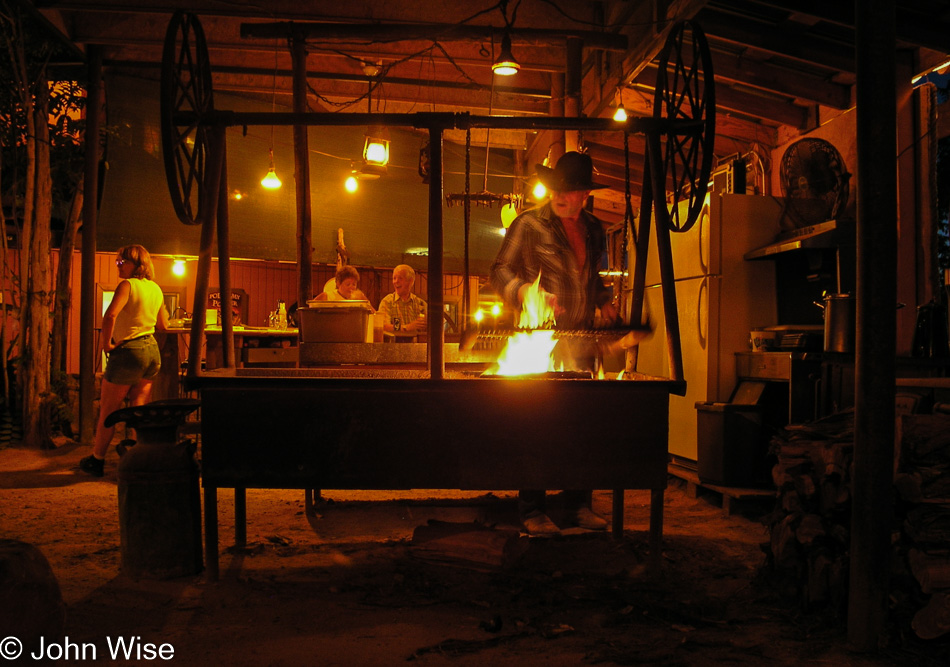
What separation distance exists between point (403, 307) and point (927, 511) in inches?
272

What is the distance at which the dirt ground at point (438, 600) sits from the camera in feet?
10.4

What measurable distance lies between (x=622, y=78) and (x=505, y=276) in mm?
4552

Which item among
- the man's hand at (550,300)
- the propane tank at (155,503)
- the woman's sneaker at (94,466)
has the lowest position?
the woman's sneaker at (94,466)

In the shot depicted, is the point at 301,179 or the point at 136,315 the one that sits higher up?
the point at 301,179

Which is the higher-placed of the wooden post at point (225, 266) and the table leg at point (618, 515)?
the wooden post at point (225, 266)

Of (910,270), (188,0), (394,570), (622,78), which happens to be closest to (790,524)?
(394,570)

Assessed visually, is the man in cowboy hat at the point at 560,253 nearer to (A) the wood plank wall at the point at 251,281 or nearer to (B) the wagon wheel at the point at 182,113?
(B) the wagon wheel at the point at 182,113

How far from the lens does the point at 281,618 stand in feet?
11.7

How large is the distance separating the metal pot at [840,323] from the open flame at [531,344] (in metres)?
2.23

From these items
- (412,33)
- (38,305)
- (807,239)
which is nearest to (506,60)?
(412,33)

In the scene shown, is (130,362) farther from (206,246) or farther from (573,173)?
(573,173)

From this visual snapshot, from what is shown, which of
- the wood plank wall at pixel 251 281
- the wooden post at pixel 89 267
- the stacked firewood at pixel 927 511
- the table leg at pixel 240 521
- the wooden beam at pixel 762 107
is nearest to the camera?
the stacked firewood at pixel 927 511

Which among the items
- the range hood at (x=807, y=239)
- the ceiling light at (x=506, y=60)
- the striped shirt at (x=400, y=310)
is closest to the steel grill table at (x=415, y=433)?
the range hood at (x=807, y=239)

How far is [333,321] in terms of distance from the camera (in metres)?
6.75
